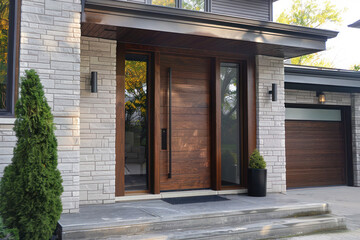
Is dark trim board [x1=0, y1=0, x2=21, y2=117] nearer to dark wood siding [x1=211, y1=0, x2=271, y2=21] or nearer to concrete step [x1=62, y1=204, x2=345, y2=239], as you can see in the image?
concrete step [x1=62, y1=204, x2=345, y2=239]

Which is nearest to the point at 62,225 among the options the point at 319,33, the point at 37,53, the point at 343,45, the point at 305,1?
the point at 37,53

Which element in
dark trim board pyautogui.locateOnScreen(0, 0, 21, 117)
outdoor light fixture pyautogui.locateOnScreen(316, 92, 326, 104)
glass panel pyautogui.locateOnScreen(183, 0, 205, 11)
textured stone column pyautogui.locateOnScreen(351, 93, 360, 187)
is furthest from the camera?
textured stone column pyautogui.locateOnScreen(351, 93, 360, 187)

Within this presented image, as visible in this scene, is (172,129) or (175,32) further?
(172,129)

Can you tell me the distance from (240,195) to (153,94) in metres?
2.60

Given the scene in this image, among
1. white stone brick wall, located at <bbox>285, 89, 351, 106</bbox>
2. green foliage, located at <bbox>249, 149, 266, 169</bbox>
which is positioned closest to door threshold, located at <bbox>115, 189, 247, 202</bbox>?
green foliage, located at <bbox>249, 149, 266, 169</bbox>

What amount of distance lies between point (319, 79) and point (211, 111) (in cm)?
348

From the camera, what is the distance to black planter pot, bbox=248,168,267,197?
677 centimetres

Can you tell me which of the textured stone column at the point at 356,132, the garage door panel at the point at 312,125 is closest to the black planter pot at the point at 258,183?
the garage door panel at the point at 312,125

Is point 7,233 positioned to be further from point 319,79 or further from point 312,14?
point 312,14

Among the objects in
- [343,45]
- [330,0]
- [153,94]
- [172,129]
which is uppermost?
[330,0]

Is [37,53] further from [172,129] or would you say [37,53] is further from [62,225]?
[172,129]

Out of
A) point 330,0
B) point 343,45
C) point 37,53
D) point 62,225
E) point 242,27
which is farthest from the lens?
point 343,45

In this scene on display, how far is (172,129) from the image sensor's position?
694cm

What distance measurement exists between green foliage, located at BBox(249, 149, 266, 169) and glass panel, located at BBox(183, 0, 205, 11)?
3.36m
